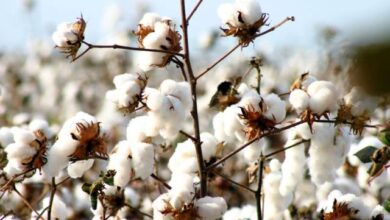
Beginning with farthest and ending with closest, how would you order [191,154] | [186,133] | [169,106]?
[191,154] → [186,133] → [169,106]

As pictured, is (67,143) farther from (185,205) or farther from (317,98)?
(317,98)

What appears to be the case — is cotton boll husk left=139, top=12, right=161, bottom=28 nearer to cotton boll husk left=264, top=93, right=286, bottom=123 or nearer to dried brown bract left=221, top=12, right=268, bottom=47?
dried brown bract left=221, top=12, right=268, bottom=47

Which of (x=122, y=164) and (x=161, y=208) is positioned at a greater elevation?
(x=122, y=164)

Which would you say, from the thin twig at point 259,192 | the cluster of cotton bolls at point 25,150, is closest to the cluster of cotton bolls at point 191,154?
the thin twig at point 259,192

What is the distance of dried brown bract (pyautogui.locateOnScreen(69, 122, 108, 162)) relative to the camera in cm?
180

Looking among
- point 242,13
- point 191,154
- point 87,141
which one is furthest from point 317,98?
point 87,141

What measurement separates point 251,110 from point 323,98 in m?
0.16

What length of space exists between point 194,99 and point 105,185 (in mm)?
360

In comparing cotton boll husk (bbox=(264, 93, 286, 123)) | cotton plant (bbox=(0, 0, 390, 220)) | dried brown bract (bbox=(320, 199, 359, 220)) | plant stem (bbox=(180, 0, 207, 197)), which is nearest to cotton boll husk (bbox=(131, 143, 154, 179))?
cotton plant (bbox=(0, 0, 390, 220))

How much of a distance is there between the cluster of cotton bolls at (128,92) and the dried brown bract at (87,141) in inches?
2.7

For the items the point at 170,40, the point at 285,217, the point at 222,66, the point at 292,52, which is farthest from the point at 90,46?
the point at 292,52

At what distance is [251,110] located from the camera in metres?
1.84

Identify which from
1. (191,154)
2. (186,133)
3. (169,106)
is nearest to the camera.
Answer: (169,106)

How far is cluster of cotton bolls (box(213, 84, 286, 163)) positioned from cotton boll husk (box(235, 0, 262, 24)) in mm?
158
